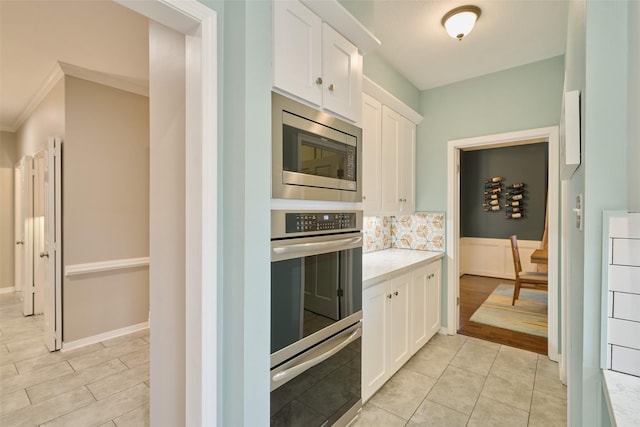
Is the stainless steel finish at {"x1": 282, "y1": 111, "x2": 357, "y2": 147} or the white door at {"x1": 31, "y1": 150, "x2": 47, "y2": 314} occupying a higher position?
the stainless steel finish at {"x1": 282, "y1": 111, "x2": 357, "y2": 147}

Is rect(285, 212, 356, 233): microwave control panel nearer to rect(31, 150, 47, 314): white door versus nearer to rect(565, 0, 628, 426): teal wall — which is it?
rect(565, 0, 628, 426): teal wall

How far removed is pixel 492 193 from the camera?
611 cm

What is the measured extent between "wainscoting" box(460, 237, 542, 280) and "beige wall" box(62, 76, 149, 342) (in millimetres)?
6052

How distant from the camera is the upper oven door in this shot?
4.34 feet

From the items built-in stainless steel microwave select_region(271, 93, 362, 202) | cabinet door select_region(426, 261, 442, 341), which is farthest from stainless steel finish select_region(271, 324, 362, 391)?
cabinet door select_region(426, 261, 442, 341)

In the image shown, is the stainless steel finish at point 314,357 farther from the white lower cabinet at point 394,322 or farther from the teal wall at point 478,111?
the teal wall at point 478,111

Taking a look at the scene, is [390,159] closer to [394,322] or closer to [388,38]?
[388,38]

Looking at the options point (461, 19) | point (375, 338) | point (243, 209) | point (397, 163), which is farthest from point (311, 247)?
point (461, 19)

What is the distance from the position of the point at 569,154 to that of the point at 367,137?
153cm

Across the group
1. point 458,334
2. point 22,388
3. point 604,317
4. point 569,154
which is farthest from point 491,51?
point 22,388

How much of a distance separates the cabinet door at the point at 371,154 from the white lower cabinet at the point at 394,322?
672 millimetres

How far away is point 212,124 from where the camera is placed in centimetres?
120

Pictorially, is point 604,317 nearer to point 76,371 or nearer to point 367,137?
point 367,137

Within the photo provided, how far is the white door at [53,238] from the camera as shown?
9.48ft
